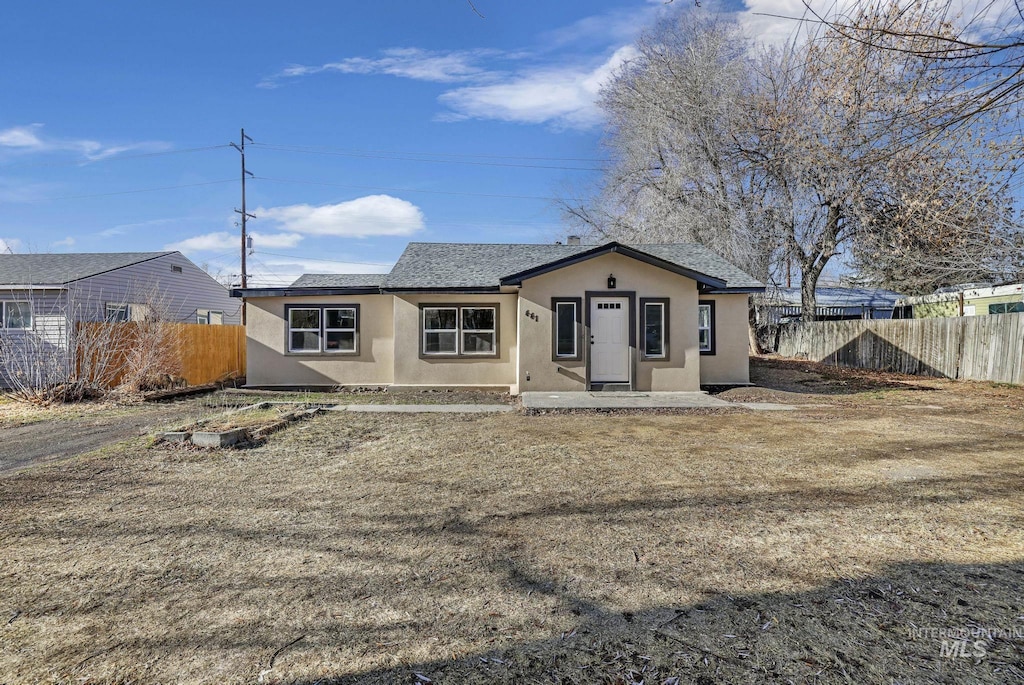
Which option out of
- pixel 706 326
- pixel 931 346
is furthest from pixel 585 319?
pixel 931 346

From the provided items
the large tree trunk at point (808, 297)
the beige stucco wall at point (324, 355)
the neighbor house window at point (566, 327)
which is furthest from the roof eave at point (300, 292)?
the large tree trunk at point (808, 297)

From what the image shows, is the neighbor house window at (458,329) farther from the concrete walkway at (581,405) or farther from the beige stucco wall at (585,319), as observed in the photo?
the concrete walkway at (581,405)

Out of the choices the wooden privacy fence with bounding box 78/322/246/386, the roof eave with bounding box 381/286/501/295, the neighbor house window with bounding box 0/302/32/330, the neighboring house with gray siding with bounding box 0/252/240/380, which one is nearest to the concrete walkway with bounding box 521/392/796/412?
the roof eave with bounding box 381/286/501/295

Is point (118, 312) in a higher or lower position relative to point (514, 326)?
higher

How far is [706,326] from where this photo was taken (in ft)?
50.2

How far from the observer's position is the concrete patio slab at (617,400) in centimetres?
1155

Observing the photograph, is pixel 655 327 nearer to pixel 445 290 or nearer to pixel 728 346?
pixel 728 346

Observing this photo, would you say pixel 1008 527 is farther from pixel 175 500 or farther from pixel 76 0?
pixel 76 0

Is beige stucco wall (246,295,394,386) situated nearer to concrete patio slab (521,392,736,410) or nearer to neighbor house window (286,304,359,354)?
neighbor house window (286,304,359,354)

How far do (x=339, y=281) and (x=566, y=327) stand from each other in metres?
7.28

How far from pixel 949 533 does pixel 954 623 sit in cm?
168

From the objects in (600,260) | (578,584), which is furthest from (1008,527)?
(600,260)

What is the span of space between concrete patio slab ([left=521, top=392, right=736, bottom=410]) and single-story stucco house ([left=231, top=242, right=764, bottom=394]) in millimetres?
578

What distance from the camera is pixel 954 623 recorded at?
297 centimetres
